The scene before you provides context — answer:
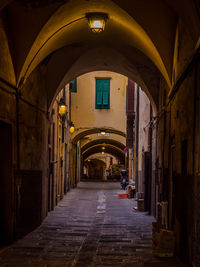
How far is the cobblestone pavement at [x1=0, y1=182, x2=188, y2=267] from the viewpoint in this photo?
5582 mm

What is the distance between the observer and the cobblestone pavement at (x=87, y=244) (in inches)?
220

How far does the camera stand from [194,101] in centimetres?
483

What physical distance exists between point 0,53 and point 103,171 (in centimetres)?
5078

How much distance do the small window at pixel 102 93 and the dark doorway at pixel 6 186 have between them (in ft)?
49.7

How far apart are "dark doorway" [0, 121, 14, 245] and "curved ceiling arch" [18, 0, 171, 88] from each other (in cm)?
126

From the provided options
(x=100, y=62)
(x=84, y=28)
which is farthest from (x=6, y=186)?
(x=100, y=62)

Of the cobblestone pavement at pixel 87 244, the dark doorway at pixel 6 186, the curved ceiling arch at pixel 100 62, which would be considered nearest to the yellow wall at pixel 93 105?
the curved ceiling arch at pixel 100 62

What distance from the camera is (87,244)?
6.80 metres

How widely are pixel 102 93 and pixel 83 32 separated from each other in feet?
43.4

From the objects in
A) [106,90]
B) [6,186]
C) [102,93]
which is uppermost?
[106,90]

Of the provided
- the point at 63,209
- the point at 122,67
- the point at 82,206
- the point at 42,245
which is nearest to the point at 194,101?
the point at 42,245

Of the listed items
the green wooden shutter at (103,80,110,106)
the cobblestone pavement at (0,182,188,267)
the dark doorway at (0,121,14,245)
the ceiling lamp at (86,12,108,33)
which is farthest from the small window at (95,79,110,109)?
the dark doorway at (0,121,14,245)

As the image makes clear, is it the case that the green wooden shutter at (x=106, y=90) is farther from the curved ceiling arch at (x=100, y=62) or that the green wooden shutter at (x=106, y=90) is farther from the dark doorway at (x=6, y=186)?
the dark doorway at (x=6, y=186)

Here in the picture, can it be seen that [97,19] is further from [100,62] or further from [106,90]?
[106,90]
